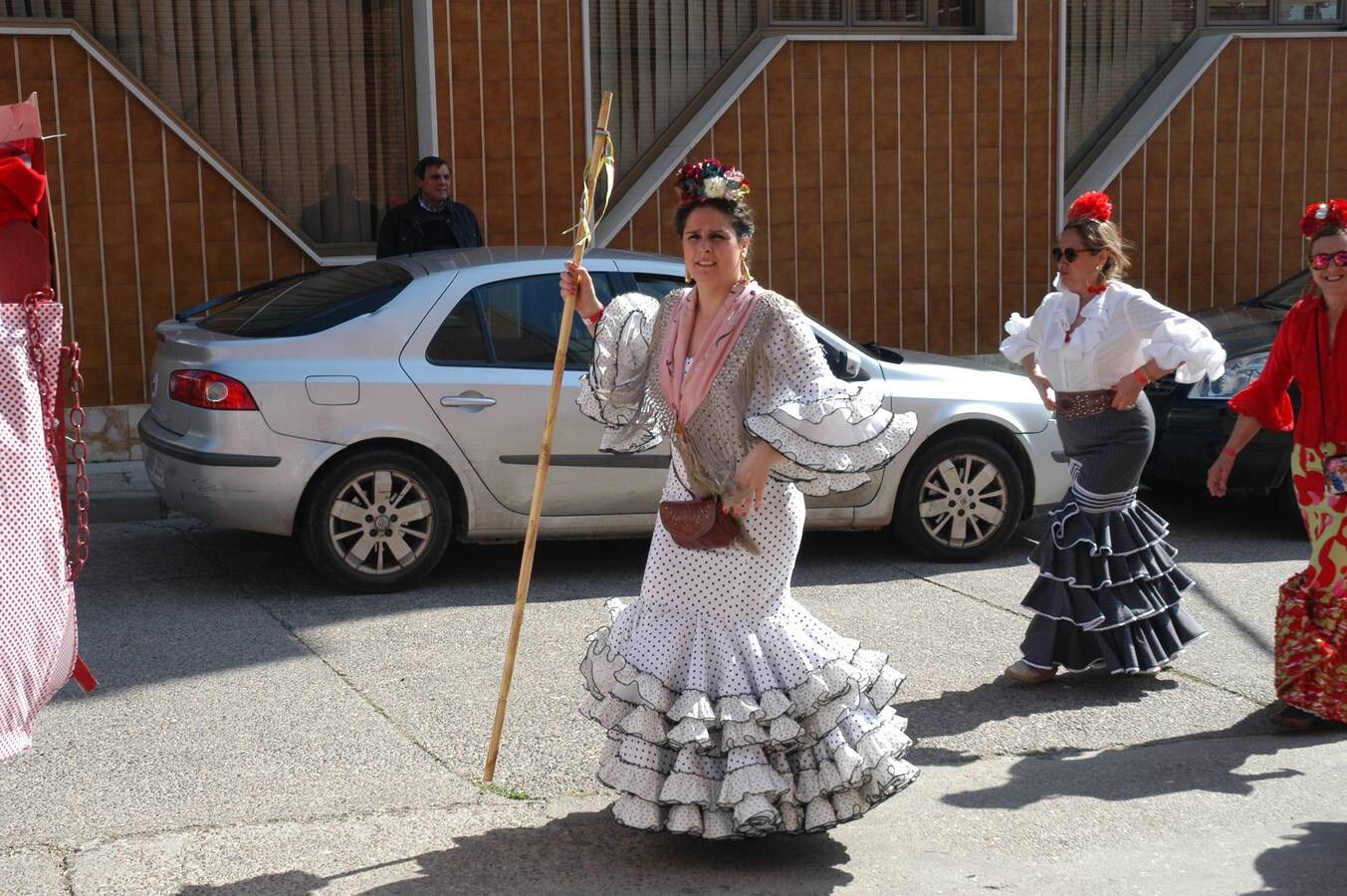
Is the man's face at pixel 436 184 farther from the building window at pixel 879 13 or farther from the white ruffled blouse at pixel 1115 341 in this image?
the white ruffled blouse at pixel 1115 341

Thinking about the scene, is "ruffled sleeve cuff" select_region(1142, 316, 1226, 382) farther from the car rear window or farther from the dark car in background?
the car rear window

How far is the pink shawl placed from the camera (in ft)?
14.7

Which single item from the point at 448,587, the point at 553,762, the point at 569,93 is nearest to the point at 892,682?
the point at 553,762

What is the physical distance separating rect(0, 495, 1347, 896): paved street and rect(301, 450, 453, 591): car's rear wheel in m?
0.17

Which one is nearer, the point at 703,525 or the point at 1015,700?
the point at 703,525

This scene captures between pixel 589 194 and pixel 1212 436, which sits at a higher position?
pixel 589 194

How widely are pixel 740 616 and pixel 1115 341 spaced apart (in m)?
2.45

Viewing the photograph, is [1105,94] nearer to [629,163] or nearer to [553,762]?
[629,163]

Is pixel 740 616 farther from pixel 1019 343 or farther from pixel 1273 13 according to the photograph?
pixel 1273 13

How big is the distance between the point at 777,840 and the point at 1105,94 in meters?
10.7

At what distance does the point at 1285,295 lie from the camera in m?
10.9

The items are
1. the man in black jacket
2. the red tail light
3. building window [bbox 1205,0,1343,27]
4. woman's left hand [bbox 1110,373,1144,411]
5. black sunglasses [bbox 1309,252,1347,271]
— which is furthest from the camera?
building window [bbox 1205,0,1343,27]

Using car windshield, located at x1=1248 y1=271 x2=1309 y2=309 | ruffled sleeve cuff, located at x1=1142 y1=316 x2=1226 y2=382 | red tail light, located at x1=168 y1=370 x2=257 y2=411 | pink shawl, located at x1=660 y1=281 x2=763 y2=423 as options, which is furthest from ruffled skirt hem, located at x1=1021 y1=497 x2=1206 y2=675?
car windshield, located at x1=1248 y1=271 x2=1309 y2=309

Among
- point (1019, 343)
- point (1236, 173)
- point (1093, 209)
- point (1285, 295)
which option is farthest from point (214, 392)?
point (1236, 173)
